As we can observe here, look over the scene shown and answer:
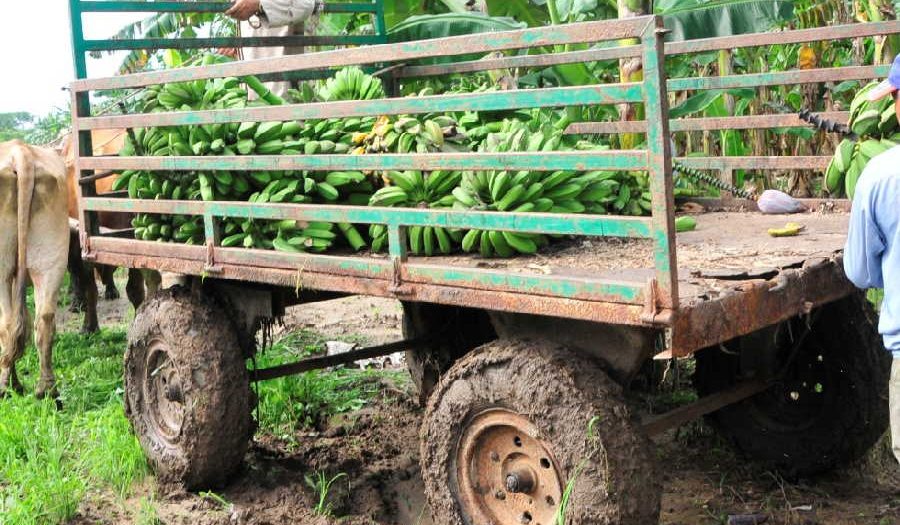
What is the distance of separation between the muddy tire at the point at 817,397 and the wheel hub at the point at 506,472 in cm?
140

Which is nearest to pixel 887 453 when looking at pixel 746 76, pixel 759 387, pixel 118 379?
pixel 759 387

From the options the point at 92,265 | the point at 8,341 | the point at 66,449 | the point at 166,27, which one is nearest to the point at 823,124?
the point at 66,449

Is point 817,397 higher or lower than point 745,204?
lower

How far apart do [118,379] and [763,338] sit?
4.44 meters

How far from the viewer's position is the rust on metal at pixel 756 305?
9.60 feet

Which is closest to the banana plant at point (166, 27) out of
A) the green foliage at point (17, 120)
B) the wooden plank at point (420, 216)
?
the wooden plank at point (420, 216)

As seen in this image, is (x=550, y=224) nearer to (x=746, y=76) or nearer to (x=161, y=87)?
(x=746, y=76)

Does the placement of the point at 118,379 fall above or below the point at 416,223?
below

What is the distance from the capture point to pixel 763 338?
4.34m

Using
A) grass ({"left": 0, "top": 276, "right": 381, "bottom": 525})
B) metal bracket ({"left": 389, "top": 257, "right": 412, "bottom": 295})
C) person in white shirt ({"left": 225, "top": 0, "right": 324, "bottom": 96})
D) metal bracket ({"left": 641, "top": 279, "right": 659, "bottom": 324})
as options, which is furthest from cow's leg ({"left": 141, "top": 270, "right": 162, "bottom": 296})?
metal bracket ({"left": 641, "top": 279, "right": 659, "bottom": 324})

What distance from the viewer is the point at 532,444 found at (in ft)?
11.3

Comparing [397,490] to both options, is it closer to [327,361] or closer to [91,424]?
[327,361]

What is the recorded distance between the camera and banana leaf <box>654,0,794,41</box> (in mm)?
6926

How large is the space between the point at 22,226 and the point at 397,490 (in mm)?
3325
